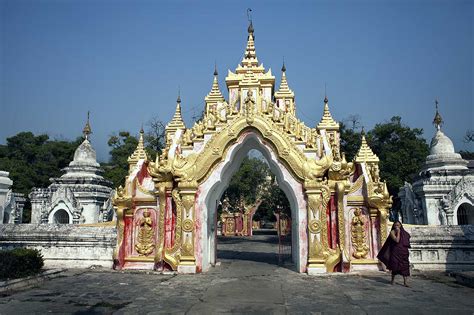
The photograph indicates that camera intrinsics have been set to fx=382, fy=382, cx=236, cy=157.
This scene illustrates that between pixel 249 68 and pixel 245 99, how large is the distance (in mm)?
4015

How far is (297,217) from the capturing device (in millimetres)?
13445

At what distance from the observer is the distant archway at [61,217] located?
2559 centimetres

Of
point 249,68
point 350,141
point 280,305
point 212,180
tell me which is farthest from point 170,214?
point 350,141

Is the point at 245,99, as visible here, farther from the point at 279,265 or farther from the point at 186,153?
the point at 279,265

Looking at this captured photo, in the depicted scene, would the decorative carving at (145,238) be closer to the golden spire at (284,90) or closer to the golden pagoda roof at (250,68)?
the golden pagoda roof at (250,68)

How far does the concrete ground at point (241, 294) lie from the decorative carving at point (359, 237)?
86 cm

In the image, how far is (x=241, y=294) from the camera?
9625 millimetres

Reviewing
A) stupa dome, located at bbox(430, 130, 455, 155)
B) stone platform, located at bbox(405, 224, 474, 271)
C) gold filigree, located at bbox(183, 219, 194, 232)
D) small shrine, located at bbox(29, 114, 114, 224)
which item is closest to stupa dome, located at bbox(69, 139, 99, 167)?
small shrine, located at bbox(29, 114, 114, 224)

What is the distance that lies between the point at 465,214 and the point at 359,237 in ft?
53.3

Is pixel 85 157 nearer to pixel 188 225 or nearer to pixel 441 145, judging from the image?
pixel 188 225

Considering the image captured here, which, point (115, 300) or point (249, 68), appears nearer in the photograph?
point (115, 300)

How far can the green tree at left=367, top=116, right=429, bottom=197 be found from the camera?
37.7m

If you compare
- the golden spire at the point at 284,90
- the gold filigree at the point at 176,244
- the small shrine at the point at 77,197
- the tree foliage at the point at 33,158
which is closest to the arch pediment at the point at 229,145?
the gold filigree at the point at 176,244

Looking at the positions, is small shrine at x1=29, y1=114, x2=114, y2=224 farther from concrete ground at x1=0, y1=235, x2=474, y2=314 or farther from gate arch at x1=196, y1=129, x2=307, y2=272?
gate arch at x1=196, y1=129, x2=307, y2=272
